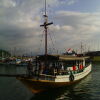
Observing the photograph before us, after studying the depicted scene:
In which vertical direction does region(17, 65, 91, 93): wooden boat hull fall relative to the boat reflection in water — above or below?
above

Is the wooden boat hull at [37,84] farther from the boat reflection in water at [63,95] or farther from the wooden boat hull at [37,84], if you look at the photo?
the boat reflection in water at [63,95]

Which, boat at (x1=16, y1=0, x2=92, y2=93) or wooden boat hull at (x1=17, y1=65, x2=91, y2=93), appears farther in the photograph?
boat at (x1=16, y1=0, x2=92, y2=93)

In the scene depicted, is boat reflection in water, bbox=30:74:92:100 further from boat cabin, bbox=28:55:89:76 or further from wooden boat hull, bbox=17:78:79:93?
boat cabin, bbox=28:55:89:76

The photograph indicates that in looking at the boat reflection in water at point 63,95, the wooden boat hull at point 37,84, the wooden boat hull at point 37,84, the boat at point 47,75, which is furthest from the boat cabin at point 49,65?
the boat reflection in water at point 63,95

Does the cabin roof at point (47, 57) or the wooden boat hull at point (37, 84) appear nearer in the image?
the wooden boat hull at point (37, 84)

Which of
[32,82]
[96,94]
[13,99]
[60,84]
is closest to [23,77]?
[32,82]

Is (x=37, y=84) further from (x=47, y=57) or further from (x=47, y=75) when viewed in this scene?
(x=47, y=57)

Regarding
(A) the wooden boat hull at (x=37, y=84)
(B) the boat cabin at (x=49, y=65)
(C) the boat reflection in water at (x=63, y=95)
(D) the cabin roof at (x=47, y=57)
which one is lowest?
(C) the boat reflection in water at (x=63, y=95)

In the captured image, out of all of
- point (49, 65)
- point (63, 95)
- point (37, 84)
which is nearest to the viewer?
point (37, 84)

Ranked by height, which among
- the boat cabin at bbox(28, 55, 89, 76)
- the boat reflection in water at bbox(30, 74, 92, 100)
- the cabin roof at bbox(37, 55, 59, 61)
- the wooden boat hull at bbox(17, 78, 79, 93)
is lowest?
the boat reflection in water at bbox(30, 74, 92, 100)

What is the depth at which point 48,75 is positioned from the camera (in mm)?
21484

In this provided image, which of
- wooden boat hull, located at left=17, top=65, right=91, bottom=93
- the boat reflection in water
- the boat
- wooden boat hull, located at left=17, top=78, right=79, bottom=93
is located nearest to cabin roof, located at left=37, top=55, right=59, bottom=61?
the boat

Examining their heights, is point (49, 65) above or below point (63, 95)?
above

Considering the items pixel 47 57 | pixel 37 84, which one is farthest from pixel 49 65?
pixel 37 84
